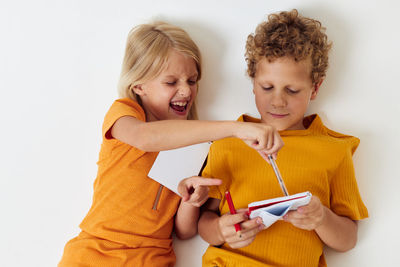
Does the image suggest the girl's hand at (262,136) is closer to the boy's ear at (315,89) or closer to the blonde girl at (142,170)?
the blonde girl at (142,170)

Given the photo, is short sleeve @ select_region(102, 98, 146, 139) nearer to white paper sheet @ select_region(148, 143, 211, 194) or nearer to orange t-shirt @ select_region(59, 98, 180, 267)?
orange t-shirt @ select_region(59, 98, 180, 267)

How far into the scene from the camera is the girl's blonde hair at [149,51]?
1282 millimetres

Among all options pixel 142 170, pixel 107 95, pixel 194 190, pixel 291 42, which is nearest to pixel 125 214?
pixel 142 170

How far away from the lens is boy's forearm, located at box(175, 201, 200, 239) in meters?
1.20

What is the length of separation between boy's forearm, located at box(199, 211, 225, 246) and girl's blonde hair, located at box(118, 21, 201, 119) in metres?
0.50

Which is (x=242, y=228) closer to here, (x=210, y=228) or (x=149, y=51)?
(x=210, y=228)

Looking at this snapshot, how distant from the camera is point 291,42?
1.15 m

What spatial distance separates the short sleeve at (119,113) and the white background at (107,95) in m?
0.26

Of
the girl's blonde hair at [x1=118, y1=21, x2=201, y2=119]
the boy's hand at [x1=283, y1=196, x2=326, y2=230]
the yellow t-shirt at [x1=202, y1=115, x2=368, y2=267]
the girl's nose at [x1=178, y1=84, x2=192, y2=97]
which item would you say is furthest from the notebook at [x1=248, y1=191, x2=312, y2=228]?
the girl's blonde hair at [x1=118, y1=21, x2=201, y2=119]

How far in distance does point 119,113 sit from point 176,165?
249 mm

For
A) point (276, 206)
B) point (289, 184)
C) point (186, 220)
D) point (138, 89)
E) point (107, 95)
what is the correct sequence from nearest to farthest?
point (276, 206), point (289, 184), point (186, 220), point (138, 89), point (107, 95)

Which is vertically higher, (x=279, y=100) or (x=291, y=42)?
(x=291, y=42)

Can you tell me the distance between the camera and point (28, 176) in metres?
1.45

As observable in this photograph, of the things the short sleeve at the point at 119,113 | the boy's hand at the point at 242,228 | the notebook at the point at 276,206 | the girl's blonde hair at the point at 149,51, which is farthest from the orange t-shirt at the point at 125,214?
the notebook at the point at 276,206
